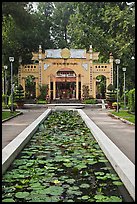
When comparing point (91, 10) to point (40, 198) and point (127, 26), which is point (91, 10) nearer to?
point (127, 26)

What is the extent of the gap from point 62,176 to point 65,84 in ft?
90.2

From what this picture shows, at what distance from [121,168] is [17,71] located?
25903mm

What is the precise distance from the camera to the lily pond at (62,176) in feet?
12.9

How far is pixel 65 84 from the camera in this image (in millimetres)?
32219

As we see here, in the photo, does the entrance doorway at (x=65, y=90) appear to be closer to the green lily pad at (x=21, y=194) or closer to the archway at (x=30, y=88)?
the archway at (x=30, y=88)

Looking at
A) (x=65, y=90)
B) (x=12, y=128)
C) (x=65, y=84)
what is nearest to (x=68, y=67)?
(x=65, y=90)

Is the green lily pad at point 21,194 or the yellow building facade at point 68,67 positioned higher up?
the yellow building facade at point 68,67

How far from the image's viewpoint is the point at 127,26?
812 inches

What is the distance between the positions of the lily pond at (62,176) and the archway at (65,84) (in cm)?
2279

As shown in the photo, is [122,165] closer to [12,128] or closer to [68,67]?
[12,128]

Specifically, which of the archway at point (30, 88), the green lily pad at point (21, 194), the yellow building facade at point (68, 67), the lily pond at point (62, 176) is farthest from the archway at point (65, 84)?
the green lily pad at point (21, 194)

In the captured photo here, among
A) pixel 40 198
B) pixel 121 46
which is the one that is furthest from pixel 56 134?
pixel 121 46

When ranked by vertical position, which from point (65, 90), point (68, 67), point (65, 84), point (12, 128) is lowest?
point (12, 128)

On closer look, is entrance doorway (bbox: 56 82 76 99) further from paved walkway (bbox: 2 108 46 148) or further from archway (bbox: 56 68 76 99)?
paved walkway (bbox: 2 108 46 148)
